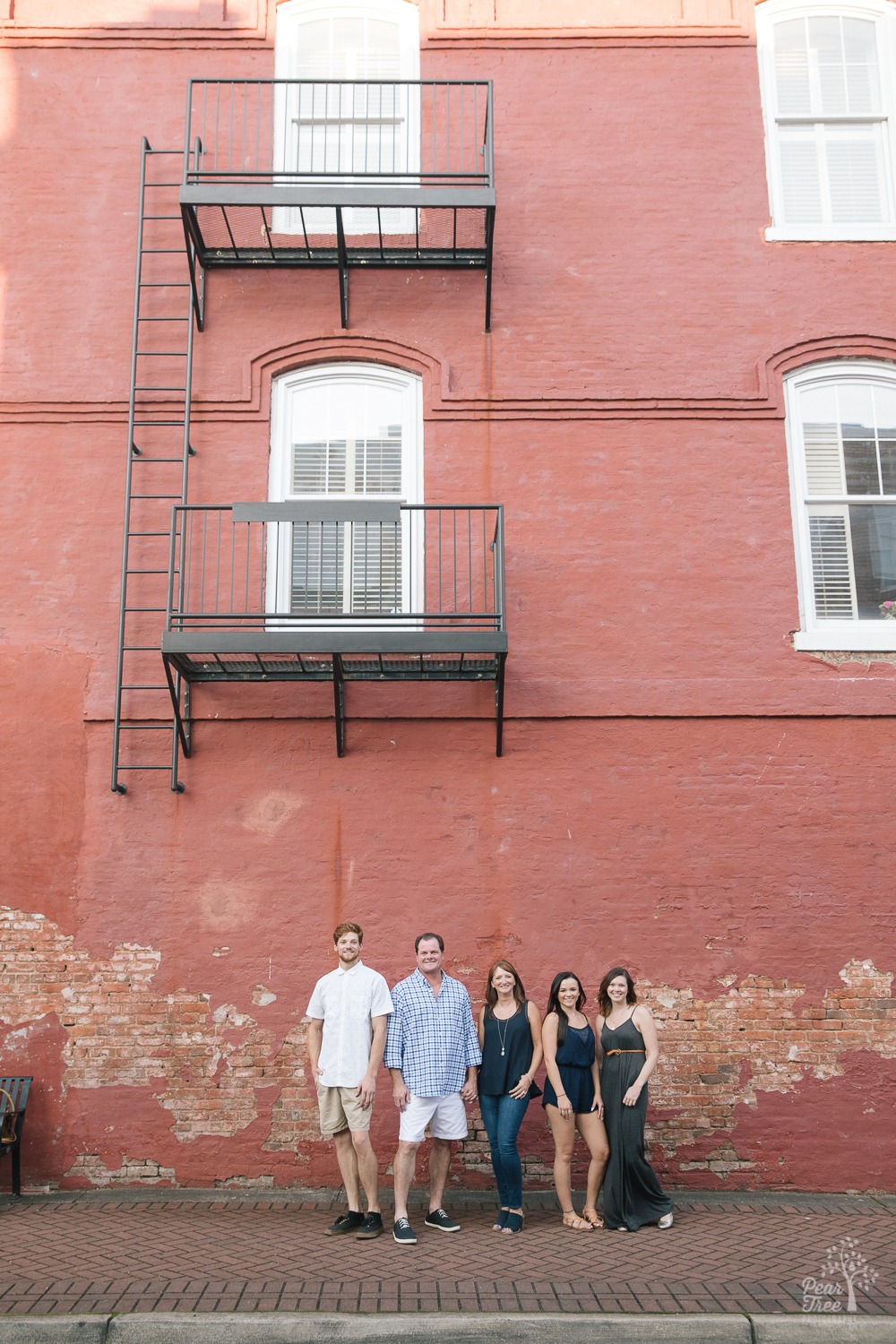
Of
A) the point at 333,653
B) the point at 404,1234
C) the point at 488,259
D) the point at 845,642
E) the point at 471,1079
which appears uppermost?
the point at 488,259

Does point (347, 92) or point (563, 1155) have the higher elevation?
point (347, 92)

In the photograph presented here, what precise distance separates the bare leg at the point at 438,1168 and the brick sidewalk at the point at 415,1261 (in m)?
0.21

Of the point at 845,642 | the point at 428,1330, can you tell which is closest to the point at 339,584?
the point at 845,642

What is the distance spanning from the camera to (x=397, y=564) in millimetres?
9281

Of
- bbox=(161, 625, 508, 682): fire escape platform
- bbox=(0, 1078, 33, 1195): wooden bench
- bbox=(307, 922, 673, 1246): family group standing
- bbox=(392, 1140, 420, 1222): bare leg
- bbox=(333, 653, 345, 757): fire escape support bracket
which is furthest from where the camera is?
bbox=(333, 653, 345, 757): fire escape support bracket

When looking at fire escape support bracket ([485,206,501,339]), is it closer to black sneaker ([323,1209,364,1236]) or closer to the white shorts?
the white shorts

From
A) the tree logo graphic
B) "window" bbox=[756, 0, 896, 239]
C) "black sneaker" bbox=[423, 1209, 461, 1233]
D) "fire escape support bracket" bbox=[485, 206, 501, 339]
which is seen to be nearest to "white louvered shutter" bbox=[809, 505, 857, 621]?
"window" bbox=[756, 0, 896, 239]

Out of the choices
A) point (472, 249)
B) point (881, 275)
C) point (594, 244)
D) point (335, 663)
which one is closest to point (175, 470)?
point (335, 663)

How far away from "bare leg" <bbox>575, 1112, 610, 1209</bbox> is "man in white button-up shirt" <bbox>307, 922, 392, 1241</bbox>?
1.31m

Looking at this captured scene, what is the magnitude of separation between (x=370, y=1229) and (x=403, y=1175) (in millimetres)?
361

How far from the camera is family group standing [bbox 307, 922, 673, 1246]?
7.01 m

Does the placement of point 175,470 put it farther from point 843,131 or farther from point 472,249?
point 843,131

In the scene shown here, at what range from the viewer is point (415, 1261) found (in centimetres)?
636

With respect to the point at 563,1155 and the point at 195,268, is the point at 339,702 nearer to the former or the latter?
the point at 563,1155
